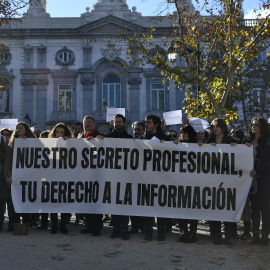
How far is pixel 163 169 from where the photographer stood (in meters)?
8.77

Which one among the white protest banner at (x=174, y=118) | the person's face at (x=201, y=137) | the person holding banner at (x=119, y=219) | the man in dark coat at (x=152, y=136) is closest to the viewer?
the man in dark coat at (x=152, y=136)

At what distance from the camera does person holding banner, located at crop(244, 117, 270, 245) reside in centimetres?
835

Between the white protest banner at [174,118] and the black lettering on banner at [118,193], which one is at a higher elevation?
the white protest banner at [174,118]

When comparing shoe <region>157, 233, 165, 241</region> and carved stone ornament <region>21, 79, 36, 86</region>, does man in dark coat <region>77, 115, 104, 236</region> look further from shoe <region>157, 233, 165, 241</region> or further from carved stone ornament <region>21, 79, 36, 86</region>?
carved stone ornament <region>21, 79, 36, 86</region>

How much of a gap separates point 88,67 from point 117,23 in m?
3.51

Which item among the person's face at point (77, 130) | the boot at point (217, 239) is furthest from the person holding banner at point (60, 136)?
the boot at point (217, 239)

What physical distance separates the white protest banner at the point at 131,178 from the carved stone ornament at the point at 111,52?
2702 centimetres

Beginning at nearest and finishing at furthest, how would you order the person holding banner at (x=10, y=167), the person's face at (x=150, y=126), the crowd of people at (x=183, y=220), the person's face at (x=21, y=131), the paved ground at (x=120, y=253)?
1. the paved ground at (x=120, y=253)
2. the crowd of people at (x=183, y=220)
3. the person's face at (x=150, y=126)
4. the person holding banner at (x=10, y=167)
5. the person's face at (x=21, y=131)

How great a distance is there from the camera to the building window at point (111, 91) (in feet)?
118

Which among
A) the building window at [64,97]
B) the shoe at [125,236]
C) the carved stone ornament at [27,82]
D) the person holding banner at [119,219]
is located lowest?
the shoe at [125,236]

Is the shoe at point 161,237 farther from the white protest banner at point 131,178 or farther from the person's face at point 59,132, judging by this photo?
the person's face at point 59,132

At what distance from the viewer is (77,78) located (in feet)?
118

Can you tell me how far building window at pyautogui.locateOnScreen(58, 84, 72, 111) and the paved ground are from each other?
90.0ft

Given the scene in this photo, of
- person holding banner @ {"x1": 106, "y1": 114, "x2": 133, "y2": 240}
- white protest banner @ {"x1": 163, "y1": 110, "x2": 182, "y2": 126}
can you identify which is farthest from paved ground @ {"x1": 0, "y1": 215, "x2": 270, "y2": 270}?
white protest banner @ {"x1": 163, "y1": 110, "x2": 182, "y2": 126}
